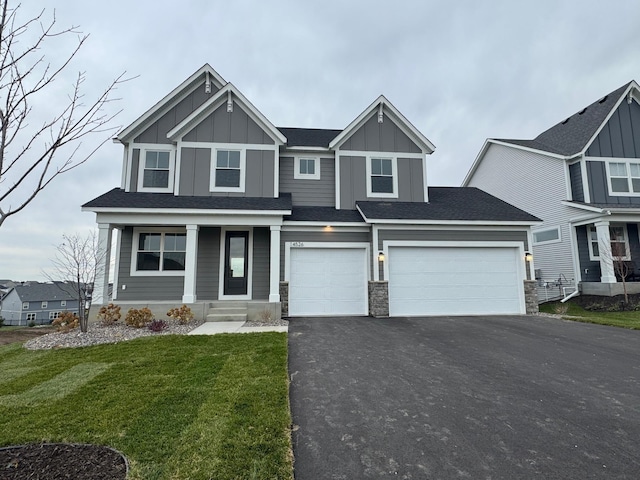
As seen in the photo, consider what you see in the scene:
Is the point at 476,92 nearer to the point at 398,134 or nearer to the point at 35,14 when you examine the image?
the point at 398,134

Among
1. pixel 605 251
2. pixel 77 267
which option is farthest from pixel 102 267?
pixel 605 251

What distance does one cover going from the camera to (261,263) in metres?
10.9

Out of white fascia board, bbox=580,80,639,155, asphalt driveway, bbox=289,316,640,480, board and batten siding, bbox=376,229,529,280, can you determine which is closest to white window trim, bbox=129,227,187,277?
asphalt driveway, bbox=289,316,640,480

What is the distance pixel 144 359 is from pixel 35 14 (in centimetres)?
484

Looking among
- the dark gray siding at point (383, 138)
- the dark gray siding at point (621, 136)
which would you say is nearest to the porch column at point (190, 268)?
the dark gray siding at point (383, 138)

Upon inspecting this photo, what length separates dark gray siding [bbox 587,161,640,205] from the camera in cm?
1376

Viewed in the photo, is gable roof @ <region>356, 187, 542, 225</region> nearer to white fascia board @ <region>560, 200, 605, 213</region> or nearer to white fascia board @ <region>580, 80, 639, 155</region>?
white fascia board @ <region>560, 200, 605, 213</region>

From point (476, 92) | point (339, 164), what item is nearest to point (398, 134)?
point (339, 164)

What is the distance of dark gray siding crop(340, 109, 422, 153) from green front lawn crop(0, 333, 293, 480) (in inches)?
352

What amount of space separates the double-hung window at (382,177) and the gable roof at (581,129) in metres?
8.78

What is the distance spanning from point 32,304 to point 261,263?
1902 inches

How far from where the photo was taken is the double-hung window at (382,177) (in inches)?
471

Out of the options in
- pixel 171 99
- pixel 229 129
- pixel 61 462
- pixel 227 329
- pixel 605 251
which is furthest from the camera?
pixel 605 251

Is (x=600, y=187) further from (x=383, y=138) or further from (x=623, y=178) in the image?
(x=383, y=138)
